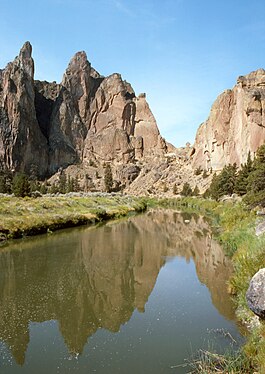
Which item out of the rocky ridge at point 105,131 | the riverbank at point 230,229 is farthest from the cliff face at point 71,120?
the riverbank at point 230,229

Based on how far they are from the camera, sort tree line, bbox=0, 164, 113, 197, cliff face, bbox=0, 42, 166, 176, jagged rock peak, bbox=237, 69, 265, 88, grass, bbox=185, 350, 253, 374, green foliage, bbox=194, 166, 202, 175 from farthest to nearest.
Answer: cliff face, bbox=0, 42, 166, 176 → green foliage, bbox=194, 166, 202, 175 → jagged rock peak, bbox=237, 69, 265, 88 → tree line, bbox=0, 164, 113, 197 → grass, bbox=185, 350, 253, 374

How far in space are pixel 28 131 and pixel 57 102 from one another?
921 inches

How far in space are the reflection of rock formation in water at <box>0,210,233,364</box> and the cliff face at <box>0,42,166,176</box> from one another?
104 m

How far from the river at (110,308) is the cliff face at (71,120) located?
10865cm

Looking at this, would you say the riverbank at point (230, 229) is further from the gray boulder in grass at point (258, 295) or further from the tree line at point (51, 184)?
the tree line at point (51, 184)

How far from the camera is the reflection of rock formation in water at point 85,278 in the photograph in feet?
38.8

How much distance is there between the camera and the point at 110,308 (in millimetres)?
13156

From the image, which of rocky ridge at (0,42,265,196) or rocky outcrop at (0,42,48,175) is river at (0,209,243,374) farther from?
rocky outcrop at (0,42,48,175)

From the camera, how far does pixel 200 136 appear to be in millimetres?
123500

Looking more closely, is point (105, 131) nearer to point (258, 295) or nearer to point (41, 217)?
point (41, 217)

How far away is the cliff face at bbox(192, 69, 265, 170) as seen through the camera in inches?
3558

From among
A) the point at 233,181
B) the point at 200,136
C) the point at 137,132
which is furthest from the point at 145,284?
the point at 137,132

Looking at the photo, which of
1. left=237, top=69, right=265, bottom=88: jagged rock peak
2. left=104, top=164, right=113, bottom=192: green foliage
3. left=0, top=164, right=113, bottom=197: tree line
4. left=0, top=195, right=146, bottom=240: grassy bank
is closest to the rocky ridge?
left=237, top=69, right=265, bottom=88: jagged rock peak

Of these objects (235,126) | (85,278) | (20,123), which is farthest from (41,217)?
(20,123)
